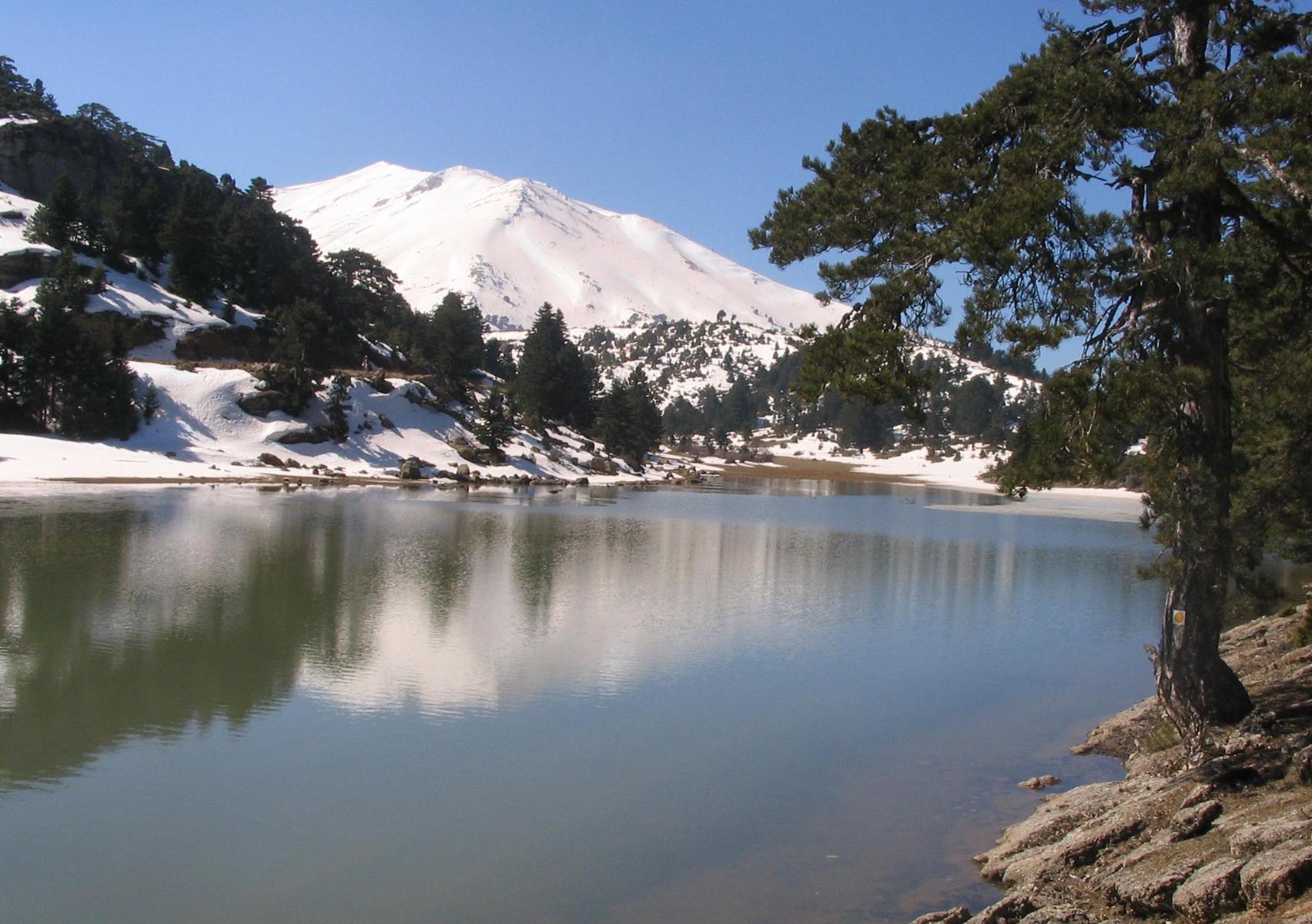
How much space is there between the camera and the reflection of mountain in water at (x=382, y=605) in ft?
50.9

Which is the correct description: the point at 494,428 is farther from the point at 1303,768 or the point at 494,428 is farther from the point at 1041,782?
the point at 1303,768

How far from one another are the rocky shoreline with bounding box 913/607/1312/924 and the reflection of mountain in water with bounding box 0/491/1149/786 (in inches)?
317

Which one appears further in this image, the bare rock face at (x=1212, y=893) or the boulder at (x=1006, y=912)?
the boulder at (x=1006, y=912)

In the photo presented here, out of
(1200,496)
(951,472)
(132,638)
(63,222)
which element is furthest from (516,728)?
(951,472)

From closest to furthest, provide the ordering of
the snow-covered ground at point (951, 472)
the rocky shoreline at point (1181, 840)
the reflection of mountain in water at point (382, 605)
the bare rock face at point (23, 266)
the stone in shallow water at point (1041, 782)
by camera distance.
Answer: the rocky shoreline at point (1181, 840) < the stone in shallow water at point (1041, 782) < the reflection of mountain in water at point (382, 605) < the bare rock face at point (23, 266) < the snow-covered ground at point (951, 472)

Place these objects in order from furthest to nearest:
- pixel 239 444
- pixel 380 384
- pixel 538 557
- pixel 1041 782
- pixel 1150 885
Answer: pixel 380 384
pixel 239 444
pixel 538 557
pixel 1041 782
pixel 1150 885

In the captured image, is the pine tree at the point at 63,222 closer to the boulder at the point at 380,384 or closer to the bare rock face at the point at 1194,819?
the boulder at the point at 380,384

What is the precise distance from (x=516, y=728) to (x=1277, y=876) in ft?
32.3

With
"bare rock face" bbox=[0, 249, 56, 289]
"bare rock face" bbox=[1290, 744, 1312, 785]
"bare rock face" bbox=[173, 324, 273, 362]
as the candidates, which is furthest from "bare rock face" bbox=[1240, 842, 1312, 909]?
"bare rock face" bbox=[173, 324, 273, 362]

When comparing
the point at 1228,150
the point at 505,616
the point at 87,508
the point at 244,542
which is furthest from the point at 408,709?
the point at 87,508

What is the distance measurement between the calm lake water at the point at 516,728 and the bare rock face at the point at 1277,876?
10.3ft

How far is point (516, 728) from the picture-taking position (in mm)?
14359

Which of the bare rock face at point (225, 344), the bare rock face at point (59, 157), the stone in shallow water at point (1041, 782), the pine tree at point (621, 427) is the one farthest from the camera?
the pine tree at point (621, 427)

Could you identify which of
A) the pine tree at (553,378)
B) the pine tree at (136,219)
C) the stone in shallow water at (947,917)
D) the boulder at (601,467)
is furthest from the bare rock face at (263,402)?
the stone in shallow water at (947,917)
